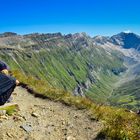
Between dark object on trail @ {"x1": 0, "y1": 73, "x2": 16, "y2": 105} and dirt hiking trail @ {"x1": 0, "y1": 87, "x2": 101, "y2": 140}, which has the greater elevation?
dark object on trail @ {"x1": 0, "y1": 73, "x2": 16, "y2": 105}

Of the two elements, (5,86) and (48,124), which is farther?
(5,86)

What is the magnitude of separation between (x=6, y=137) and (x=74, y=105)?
6.64m

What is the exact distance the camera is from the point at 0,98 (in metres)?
15.5

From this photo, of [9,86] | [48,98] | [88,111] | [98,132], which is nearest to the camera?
[98,132]

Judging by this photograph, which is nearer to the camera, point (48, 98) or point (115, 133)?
point (115, 133)

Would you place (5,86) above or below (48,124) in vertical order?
above

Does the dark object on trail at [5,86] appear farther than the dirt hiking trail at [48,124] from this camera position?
Yes

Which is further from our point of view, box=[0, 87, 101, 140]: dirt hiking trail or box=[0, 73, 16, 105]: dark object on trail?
box=[0, 73, 16, 105]: dark object on trail

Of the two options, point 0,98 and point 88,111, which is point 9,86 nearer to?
point 0,98

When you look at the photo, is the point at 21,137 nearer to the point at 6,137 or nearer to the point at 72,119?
the point at 6,137

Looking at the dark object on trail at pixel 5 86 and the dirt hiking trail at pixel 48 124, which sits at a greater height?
the dark object on trail at pixel 5 86

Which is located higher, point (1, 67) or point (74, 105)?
point (1, 67)

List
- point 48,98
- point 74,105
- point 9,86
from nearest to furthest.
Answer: point 9,86 → point 74,105 → point 48,98

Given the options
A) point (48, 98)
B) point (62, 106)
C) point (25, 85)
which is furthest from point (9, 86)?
point (25, 85)
